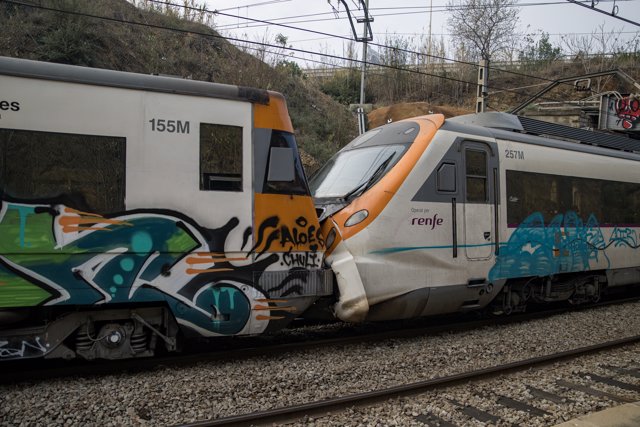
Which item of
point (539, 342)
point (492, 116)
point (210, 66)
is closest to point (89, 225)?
point (539, 342)

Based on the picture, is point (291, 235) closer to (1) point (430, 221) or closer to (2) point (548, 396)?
(1) point (430, 221)

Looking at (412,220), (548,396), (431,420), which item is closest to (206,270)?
(431,420)

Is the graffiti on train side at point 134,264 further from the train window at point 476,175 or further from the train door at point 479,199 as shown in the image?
the train window at point 476,175

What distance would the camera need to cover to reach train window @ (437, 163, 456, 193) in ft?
24.3

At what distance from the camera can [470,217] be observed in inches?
305

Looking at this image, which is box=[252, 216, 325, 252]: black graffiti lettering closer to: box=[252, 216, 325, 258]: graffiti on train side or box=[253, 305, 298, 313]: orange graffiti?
box=[252, 216, 325, 258]: graffiti on train side

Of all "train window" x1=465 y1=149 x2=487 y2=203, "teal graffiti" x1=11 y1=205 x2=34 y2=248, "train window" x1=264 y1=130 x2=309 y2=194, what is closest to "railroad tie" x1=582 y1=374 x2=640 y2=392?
"train window" x1=465 y1=149 x2=487 y2=203

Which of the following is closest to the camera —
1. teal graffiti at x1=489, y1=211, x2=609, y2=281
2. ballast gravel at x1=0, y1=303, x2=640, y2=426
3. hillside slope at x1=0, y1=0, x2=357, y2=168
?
ballast gravel at x1=0, y1=303, x2=640, y2=426

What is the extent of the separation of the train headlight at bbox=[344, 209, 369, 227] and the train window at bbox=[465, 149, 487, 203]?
74.8 inches

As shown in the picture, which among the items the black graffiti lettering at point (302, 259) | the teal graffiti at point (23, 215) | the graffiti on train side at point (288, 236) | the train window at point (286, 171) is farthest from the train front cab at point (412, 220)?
the teal graffiti at point (23, 215)

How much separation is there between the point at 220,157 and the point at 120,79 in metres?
1.24

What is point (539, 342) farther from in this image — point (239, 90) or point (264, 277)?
point (239, 90)

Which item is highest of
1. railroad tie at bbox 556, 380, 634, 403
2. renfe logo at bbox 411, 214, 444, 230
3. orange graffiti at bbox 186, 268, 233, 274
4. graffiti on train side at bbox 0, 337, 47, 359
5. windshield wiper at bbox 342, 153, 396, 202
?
windshield wiper at bbox 342, 153, 396, 202

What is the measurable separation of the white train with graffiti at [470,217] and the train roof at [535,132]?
1.1 inches
